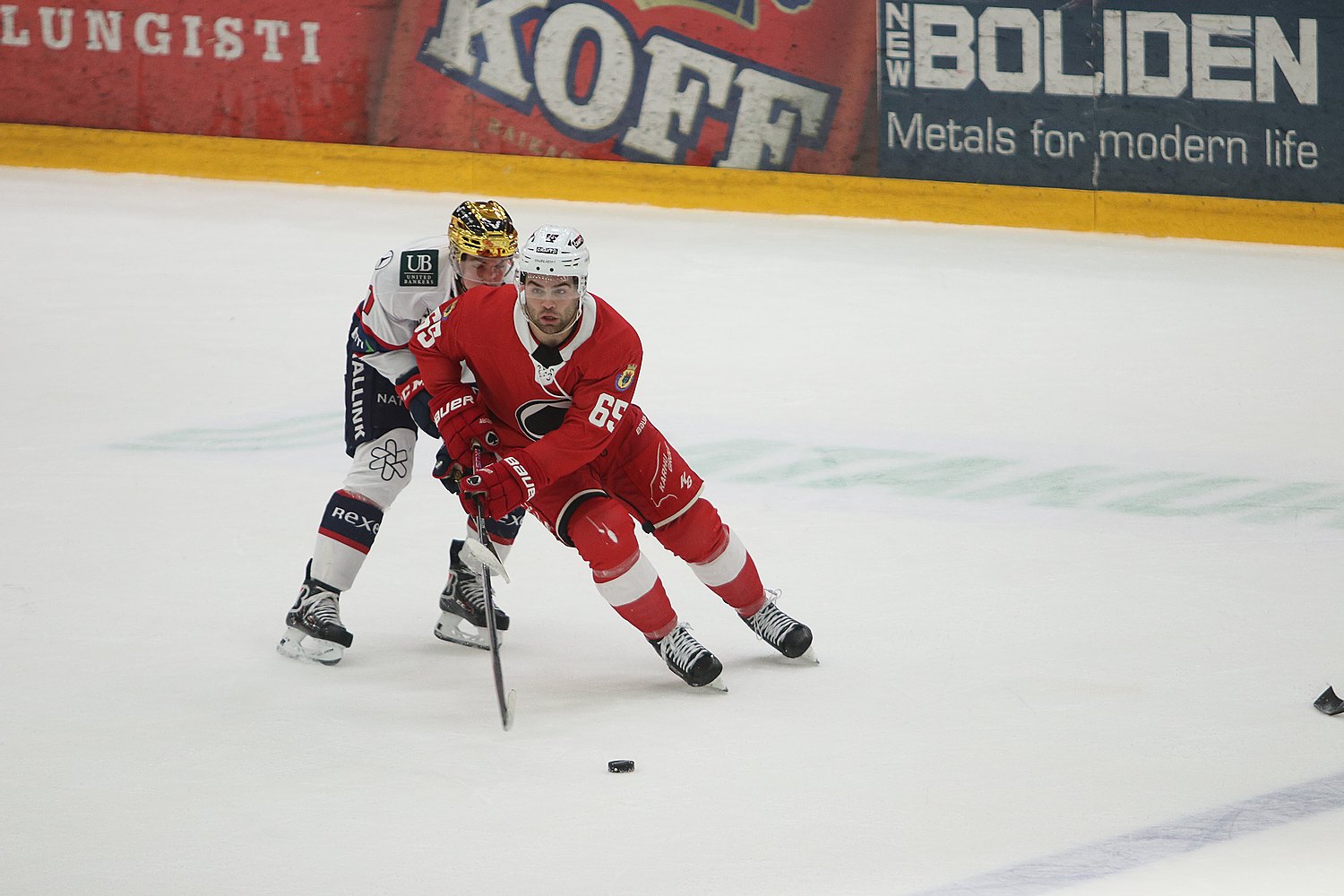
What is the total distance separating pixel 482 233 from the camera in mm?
4109

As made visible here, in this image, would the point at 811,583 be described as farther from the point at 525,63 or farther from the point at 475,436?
the point at 525,63

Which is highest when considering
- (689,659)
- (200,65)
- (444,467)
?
(200,65)

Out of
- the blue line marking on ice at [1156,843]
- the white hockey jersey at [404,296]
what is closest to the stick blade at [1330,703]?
the blue line marking on ice at [1156,843]

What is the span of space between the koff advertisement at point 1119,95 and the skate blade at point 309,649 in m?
5.73

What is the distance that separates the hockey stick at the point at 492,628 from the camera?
3.82 meters

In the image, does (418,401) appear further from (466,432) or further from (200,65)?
(200,65)

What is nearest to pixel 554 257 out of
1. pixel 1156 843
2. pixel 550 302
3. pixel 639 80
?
pixel 550 302

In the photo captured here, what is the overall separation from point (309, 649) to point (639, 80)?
5.95 meters

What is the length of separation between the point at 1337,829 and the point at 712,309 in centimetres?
484

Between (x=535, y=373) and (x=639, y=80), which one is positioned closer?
(x=535, y=373)

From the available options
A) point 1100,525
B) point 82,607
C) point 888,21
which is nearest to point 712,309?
point 888,21

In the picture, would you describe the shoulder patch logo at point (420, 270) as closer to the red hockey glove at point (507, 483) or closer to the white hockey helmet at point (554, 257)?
the white hockey helmet at point (554, 257)

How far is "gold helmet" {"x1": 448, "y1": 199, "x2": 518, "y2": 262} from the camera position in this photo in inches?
162

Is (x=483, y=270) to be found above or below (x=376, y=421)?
above
